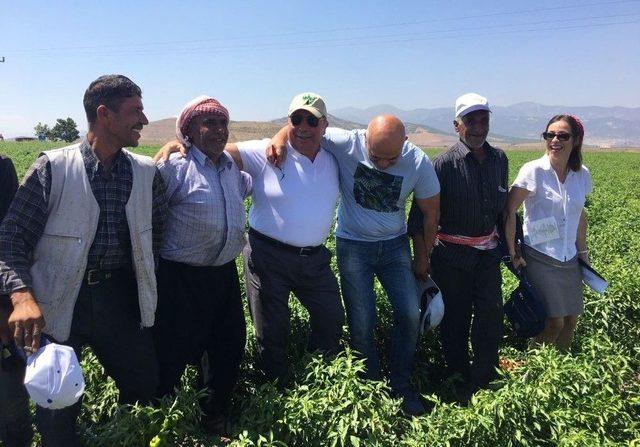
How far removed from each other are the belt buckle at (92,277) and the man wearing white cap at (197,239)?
1.45 ft

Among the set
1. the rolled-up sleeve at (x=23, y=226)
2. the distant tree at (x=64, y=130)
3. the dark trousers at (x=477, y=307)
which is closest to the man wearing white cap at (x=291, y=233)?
the dark trousers at (x=477, y=307)

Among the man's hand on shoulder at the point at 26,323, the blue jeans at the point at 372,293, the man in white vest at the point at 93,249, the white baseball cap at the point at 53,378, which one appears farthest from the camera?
the blue jeans at the point at 372,293

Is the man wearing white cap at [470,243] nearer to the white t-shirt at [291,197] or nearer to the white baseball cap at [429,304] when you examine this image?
the white baseball cap at [429,304]

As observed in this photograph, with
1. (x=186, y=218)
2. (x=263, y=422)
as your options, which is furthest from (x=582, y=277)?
(x=186, y=218)

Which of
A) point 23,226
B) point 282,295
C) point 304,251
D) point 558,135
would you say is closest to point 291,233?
point 304,251

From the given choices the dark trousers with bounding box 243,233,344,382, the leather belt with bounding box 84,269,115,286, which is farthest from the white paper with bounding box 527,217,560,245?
the leather belt with bounding box 84,269,115,286

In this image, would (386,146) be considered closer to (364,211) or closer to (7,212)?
(364,211)

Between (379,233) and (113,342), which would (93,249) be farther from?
(379,233)

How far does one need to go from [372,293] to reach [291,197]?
0.96 metres

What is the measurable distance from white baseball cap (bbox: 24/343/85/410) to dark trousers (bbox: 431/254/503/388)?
2.54 m

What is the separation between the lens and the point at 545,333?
3.83 meters

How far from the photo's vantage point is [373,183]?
10.9 ft

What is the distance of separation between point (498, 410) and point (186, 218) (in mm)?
1973

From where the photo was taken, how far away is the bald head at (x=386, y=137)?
313 centimetres
